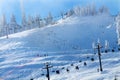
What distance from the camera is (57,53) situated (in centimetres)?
12019

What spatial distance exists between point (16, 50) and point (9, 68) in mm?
34456

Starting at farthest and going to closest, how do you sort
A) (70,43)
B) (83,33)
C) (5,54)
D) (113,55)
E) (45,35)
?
(83,33) < (45,35) < (70,43) < (5,54) < (113,55)

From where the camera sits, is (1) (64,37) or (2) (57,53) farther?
(1) (64,37)

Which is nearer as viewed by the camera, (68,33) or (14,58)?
(14,58)

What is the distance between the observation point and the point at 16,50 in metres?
136

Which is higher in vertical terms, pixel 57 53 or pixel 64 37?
pixel 64 37

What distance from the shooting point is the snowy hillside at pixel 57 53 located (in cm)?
8244

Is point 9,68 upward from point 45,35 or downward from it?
downward

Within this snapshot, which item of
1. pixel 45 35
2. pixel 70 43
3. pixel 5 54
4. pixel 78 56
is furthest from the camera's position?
pixel 45 35

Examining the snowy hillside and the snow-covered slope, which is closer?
the snowy hillside

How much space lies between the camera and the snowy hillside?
3246 inches

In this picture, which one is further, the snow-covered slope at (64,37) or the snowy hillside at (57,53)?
the snow-covered slope at (64,37)

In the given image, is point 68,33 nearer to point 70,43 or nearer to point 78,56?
point 70,43

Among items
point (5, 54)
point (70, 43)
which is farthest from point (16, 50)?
point (70, 43)
